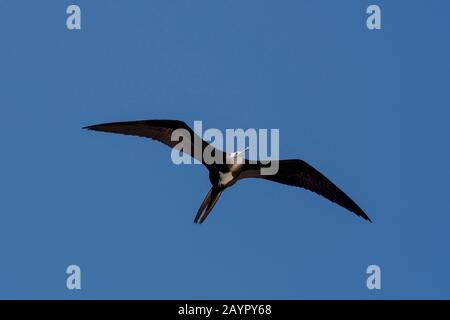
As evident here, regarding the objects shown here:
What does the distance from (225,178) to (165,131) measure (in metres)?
0.98

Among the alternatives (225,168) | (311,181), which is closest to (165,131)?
(225,168)

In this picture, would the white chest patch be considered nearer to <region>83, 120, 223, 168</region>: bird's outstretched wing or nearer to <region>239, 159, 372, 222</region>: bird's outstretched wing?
<region>83, 120, 223, 168</region>: bird's outstretched wing

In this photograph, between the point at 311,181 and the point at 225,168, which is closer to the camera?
the point at 225,168

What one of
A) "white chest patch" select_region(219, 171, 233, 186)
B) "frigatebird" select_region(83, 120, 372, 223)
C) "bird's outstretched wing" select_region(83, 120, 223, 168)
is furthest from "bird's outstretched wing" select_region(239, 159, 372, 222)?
"bird's outstretched wing" select_region(83, 120, 223, 168)

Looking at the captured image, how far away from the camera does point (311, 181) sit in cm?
1270

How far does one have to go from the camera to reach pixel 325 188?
12664mm

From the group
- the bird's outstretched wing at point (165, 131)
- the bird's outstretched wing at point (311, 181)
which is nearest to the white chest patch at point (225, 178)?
the bird's outstretched wing at point (165, 131)

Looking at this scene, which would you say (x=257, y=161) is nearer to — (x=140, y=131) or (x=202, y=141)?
(x=202, y=141)

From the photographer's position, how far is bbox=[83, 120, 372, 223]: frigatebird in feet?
38.5

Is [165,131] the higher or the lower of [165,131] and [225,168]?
the higher

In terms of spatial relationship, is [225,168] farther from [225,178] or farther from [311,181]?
[311,181]
